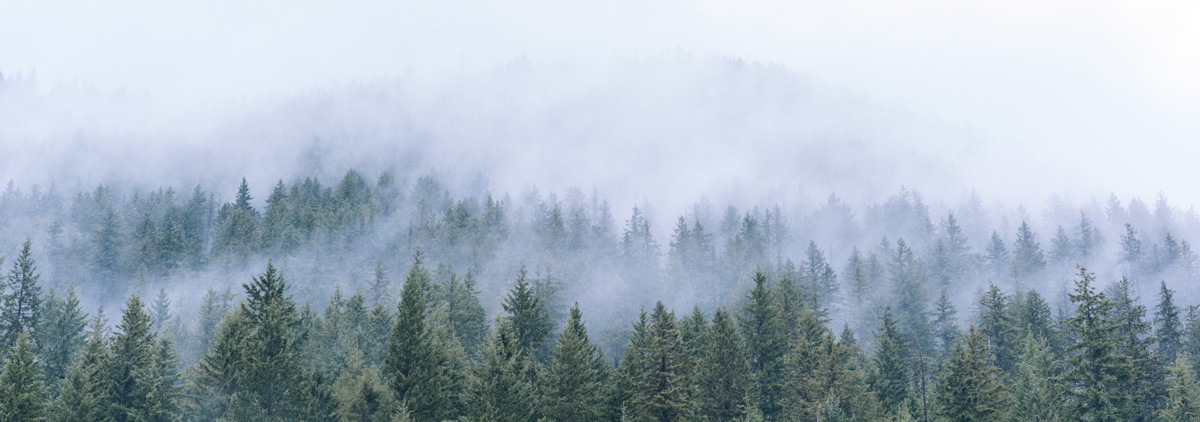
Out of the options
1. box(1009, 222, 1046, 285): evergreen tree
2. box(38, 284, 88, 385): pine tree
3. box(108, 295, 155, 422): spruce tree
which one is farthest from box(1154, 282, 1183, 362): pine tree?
box(38, 284, 88, 385): pine tree

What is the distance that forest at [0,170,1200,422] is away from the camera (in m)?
38.3

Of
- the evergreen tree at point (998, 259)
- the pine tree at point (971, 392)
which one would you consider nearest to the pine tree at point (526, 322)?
the pine tree at point (971, 392)

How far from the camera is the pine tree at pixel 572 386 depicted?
136ft

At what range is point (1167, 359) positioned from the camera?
57.5m

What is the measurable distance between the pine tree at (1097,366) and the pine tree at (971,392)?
4044 mm

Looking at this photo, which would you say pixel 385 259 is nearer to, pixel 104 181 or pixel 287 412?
pixel 287 412

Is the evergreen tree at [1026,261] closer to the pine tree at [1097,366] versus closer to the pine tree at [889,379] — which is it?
the pine tree at [889,379]

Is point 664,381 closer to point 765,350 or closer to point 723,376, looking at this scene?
point 723,376

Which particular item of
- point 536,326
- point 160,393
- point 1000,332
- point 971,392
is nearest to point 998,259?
point 1000,332

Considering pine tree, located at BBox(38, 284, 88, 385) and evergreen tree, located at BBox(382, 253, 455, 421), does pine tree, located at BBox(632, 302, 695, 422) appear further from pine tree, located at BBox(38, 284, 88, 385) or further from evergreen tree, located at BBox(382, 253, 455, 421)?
pine tree, located at BBox(38, 284, 88, 385)

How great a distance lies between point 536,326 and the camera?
46469mm

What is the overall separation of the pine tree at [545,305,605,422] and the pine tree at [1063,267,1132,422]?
2799 centimetres

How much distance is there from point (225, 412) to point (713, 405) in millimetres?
29586

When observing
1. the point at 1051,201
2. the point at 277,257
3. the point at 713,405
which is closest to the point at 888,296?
the point at 713,405
